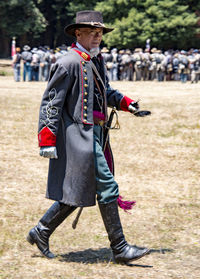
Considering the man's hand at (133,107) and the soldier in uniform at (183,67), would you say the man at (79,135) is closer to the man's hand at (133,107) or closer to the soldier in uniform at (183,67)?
the man's hand at (133,107)

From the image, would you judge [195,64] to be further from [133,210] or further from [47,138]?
[47,138]

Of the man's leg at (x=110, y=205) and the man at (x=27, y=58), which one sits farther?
the man at (x=27, y=58)

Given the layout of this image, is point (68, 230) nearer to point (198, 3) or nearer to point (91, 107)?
point (91, 107)

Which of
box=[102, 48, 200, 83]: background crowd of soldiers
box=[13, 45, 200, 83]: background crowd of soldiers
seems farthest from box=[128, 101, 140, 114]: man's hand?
box=[102, 48, 200, 83]: background crowd of soldiers

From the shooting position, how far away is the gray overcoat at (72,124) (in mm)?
4270

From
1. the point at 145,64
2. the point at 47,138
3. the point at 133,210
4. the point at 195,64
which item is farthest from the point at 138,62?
the point at 47,138

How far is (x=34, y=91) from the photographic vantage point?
796 inches

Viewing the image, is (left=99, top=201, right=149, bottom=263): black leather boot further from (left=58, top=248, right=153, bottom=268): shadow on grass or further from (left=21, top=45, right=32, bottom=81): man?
(left=21, top=45, right=32, bottom=81): man

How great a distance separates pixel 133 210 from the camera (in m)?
6.49

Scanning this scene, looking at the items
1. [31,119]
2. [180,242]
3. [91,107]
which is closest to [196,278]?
[180,242]

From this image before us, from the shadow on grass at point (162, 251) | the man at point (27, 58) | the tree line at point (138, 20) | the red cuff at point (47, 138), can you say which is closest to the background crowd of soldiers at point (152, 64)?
the man at point (27, 58)

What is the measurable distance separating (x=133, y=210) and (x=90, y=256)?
5.80ft

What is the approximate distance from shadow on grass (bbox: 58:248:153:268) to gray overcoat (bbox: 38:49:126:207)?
1.93ft

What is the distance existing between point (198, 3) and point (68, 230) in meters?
39.1
